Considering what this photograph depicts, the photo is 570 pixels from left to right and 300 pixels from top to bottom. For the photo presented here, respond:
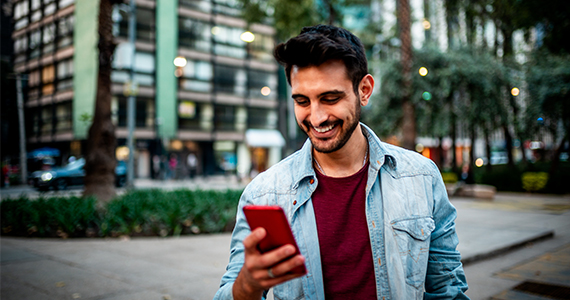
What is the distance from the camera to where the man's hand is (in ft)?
3.77

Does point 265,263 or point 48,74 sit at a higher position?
point 48,74

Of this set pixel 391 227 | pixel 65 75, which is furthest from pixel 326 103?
pixel 65 75

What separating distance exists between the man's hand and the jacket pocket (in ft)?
2.29

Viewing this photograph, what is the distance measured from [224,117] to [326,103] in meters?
36.6

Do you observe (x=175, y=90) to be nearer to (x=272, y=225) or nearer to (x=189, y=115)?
(x=189, y=115)

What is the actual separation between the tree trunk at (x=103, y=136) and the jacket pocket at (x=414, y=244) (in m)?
9.00

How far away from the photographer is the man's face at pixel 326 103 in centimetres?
168

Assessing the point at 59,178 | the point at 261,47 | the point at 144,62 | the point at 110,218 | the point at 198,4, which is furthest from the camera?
the point at 261,47

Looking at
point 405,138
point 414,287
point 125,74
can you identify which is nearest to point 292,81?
point 414,287

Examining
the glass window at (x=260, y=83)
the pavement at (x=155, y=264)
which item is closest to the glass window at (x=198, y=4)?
the glass window at (x=260, y=83)

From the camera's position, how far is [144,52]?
33.0 meters

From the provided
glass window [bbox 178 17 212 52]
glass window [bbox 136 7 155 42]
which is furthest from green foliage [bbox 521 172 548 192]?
glass window [bbox 136 7 155 42]

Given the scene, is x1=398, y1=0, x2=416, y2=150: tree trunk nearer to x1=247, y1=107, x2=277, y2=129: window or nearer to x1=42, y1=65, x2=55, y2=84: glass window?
x1=42, y1=65, x2=55, y2=84: glass window

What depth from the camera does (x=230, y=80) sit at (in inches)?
1500
